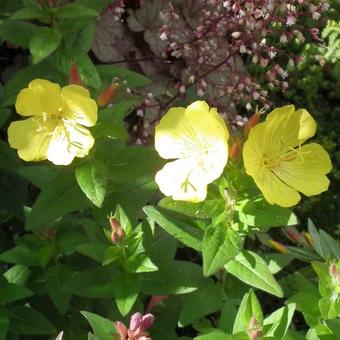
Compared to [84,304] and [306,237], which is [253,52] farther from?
[84,304]

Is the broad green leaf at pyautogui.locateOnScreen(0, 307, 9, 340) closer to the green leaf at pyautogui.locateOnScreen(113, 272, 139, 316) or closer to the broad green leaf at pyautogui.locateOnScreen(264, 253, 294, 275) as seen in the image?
the green leaf at pyautogui.locateOnScreen(113, 272, 139, 316)

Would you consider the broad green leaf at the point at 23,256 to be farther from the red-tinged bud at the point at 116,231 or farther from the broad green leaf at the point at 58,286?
the red-tinged bud at the point at 116,231

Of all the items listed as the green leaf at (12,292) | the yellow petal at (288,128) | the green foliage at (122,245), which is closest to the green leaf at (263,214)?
the green foliage at (122,245)

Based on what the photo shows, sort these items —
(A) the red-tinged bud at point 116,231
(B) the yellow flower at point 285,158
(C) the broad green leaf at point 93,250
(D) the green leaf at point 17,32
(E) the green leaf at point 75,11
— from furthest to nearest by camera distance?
(D) the green leaf at point 17,32, (E) the green leaf at point 75,11, (C) the broad green leaf at point 93,250, (A) the red-tinged bud at point 116,231, (B) the yellow flower at point 285,158

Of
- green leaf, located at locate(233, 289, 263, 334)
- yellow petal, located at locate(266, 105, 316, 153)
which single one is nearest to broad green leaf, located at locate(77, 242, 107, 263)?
green leaf, located at locate(233, 289, 263, 334)

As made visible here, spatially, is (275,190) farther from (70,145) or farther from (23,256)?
(23,256)

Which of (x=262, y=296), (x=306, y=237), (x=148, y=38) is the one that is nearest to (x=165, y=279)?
(x=306, y=237)

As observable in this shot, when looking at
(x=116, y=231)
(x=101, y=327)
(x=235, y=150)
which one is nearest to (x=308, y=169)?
(x=235, y=150)
